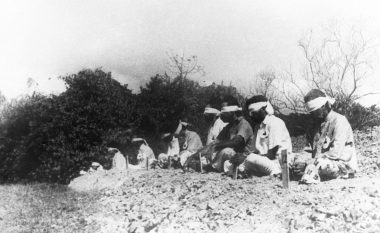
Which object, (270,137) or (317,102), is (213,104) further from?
(317,102)

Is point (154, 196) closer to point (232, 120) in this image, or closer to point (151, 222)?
point (151, 222)

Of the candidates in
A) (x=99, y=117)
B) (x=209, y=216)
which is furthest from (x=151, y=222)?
(x=99, y=117)

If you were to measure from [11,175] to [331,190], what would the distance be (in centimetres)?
1145

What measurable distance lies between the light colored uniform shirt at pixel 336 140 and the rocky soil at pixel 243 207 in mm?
389

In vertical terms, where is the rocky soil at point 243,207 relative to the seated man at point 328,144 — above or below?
below

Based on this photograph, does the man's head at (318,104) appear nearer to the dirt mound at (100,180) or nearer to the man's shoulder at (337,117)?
the man's shoulder at (337,117)

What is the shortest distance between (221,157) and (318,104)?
2.26 m

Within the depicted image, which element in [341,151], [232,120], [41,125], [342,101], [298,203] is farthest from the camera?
[342,101]

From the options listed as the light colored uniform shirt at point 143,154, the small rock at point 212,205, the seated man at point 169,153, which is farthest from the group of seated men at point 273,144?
the light colored uniform shirt at point 143,154

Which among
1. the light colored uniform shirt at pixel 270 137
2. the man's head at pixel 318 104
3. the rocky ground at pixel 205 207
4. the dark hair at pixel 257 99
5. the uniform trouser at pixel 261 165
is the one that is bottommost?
the rocky ground at pixel 205 207

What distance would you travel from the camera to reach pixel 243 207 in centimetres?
504

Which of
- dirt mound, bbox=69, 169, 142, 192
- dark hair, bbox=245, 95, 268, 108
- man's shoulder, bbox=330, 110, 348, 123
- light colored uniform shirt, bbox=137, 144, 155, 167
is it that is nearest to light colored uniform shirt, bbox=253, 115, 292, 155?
dark hair, bbox=245, 95, 268, 108

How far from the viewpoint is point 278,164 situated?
20.9ft

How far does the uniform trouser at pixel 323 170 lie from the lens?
542cm
